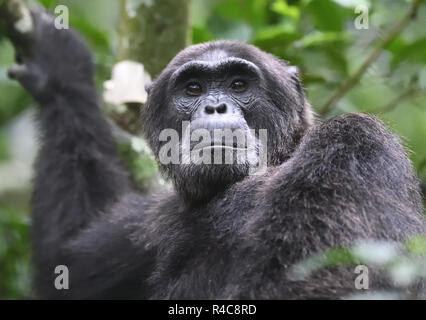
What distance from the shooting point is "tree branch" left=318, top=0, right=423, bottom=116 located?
8031mm

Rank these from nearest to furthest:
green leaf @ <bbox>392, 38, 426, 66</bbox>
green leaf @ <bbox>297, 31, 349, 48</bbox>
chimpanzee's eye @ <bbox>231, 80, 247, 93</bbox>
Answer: chimpanzee's eye @ <bbox>231, 80, 247, 93</bbox> < green leaf @ <bbox>392, 38, 426, 66</bbox> < green leaf @ <bbox>297, 31, 349, 48</bbox>

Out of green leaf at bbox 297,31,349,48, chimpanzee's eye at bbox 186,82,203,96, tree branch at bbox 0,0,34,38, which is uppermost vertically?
tree branch at bbox 0,0,34,38

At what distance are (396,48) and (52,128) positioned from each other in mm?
4216

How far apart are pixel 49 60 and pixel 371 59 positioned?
3880 mm

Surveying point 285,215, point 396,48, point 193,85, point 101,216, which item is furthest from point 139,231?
point 396,48

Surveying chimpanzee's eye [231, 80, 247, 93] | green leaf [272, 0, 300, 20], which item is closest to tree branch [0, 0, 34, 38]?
chimpanzee's eye [231, 80, 247, 93]

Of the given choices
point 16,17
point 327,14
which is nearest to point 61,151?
point 16,17

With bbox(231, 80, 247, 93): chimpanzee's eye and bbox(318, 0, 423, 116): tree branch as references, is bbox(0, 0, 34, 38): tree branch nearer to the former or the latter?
bbox(231, 80, 247, 93): chimpanzee's eye

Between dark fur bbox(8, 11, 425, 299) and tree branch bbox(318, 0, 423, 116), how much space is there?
1137mm

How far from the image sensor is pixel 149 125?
6895 mm

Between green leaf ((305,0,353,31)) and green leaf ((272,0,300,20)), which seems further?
green leaf ((272,0,300,20))

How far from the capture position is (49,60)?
27.7ft

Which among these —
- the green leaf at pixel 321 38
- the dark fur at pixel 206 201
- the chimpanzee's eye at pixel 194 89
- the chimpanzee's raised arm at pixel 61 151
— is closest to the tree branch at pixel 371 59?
the green leaf at pixel 321 38

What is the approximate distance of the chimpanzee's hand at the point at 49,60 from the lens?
817 cm
